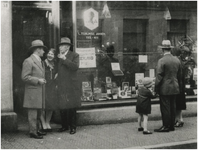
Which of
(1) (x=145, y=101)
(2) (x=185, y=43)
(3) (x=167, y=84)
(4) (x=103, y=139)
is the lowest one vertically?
(4) (x=103, y=139)

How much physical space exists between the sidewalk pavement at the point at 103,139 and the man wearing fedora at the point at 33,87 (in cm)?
37

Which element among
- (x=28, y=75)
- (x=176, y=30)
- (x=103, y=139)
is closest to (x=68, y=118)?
(x=103, y=139)

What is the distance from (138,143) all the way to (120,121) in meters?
2.14

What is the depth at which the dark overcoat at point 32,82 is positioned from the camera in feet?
24.2

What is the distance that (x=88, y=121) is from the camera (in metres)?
8.91

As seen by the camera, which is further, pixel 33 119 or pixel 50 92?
pixel 50 92

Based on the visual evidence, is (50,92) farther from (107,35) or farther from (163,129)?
(163,129)

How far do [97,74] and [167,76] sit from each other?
1995 mm

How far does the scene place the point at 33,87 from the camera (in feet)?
24.6

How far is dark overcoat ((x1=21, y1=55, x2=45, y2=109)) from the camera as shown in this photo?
24.2ft

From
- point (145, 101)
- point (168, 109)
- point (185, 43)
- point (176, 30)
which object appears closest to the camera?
point (145, 101)

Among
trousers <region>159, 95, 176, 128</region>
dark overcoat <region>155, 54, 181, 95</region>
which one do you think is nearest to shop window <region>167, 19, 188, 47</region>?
dark overcoat <region>155, 54, 181, 95</region>

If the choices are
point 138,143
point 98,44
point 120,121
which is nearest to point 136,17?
point 98,44

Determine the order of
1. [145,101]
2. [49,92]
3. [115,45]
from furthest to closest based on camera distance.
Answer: [115,45]
[49,92]
[145,101]
